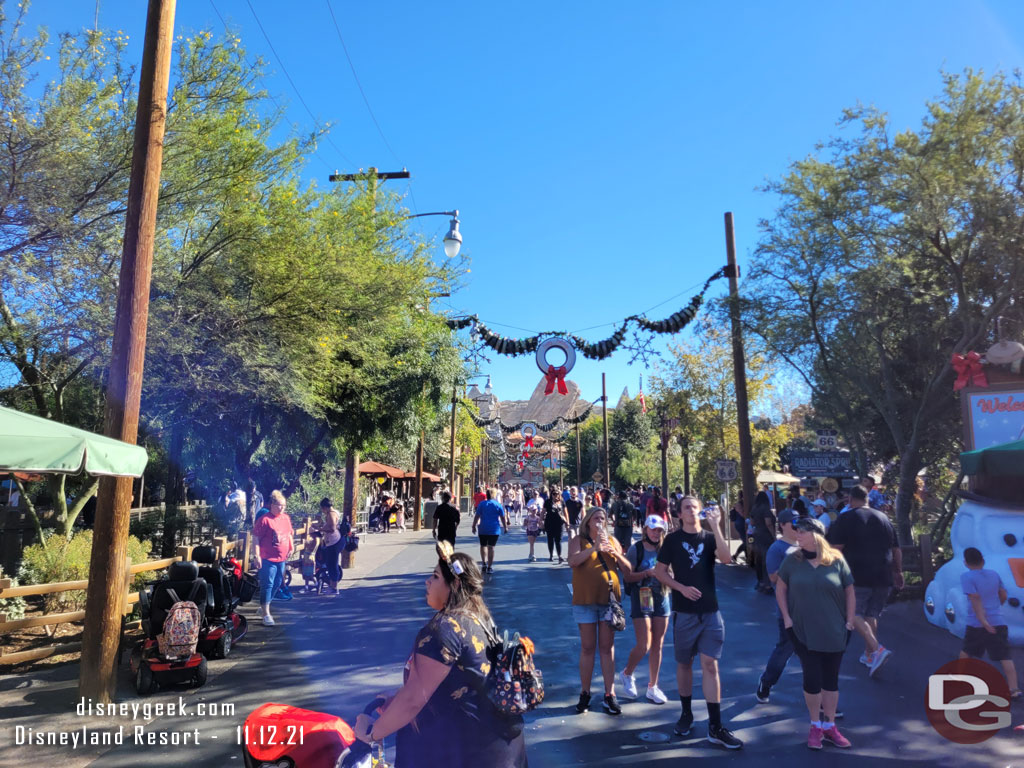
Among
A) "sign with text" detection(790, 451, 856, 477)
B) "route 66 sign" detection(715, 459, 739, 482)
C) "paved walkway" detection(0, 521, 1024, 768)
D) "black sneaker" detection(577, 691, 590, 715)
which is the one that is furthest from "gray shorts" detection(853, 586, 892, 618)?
"sign with text" detection(790, 451, 856, 477)

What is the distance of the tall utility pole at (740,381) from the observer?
14.4 metres

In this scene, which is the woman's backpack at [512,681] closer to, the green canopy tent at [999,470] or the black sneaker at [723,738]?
the black sneaker at [723,738]

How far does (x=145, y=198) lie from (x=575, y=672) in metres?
6.04

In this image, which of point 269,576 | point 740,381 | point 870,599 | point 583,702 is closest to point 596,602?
point 583,702

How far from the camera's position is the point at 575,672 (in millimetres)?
6516

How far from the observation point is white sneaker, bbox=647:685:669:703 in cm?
570

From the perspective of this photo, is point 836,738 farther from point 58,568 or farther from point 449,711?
point 58,568

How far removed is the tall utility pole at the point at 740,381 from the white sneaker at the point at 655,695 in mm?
9092

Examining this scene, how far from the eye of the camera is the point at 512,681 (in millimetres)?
2592

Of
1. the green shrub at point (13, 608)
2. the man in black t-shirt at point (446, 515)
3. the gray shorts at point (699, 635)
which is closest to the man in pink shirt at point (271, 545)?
the green shrub at point (13, 608)

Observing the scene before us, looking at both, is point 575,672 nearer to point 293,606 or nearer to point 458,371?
point 293,606

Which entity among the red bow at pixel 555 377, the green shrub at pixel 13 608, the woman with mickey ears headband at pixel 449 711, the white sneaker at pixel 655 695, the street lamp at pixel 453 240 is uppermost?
the street lamp at pixel 453 240

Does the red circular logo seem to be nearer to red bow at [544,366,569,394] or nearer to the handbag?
the handbag

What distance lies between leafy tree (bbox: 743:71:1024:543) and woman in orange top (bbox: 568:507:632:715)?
345 inches
